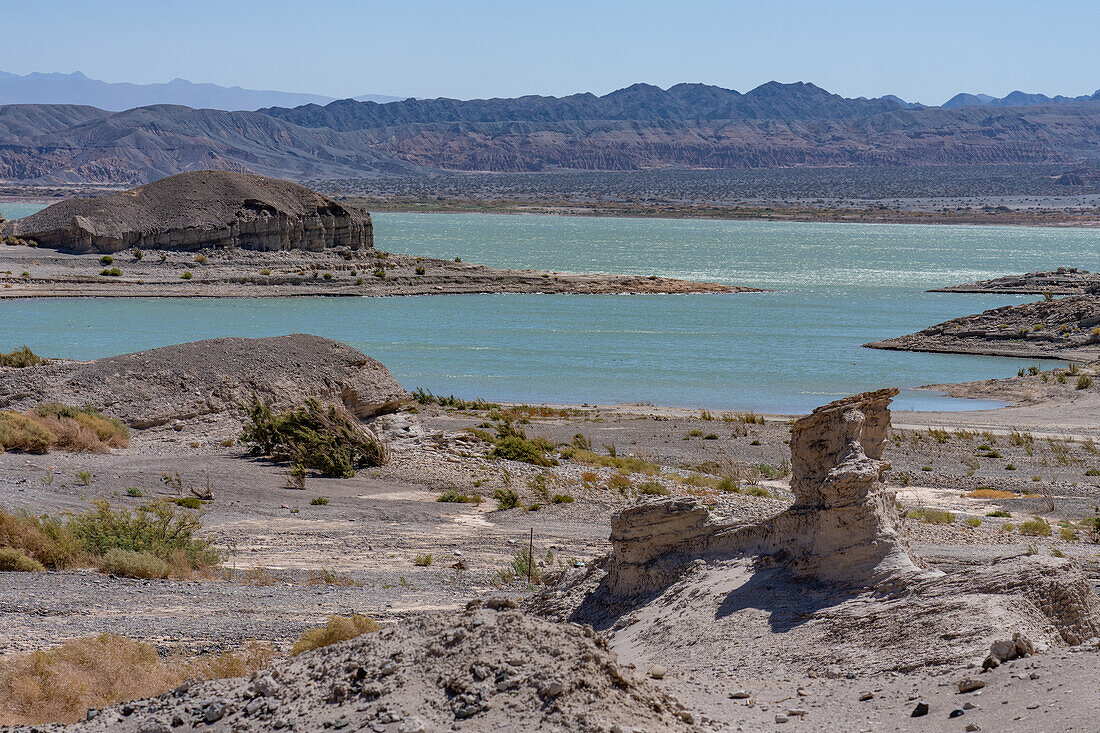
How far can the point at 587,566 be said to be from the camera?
11430 millimetres

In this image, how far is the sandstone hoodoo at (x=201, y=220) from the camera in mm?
70250

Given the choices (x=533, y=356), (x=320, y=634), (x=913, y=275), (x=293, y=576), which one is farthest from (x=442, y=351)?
(x=913, y=275)

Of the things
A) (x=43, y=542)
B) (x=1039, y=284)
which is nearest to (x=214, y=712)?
(x=43, y=542)

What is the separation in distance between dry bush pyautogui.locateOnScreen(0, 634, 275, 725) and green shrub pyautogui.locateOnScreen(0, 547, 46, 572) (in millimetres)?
3199

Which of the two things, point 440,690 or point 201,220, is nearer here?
point 440,690

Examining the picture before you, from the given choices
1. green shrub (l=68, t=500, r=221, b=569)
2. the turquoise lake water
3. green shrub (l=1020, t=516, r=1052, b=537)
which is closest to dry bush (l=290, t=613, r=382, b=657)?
green shrub (l=68, t=500, r=221, b=569)

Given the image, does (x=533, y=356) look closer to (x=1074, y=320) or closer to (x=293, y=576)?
(x=1074, y=320)

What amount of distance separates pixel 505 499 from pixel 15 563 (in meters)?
7.65

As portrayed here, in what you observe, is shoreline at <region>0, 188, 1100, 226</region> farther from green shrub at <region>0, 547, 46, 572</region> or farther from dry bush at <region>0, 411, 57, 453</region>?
green shrub at <region>0, 547, 46, 572</region>

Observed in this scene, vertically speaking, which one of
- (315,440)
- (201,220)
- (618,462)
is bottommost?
(618,462)

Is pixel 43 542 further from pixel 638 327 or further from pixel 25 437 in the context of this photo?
pixel 638 327

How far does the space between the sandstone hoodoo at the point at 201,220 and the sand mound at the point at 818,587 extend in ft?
213

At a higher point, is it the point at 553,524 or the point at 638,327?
the point at 638,327

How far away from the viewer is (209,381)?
78.3 ft
